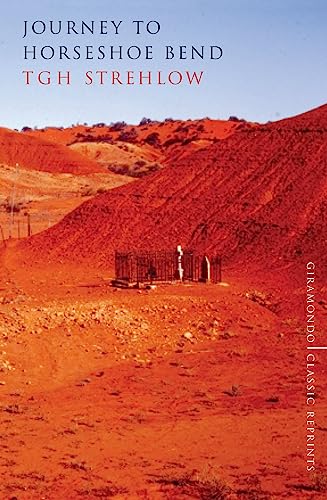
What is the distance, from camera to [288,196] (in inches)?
1152

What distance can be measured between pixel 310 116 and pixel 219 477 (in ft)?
91.1

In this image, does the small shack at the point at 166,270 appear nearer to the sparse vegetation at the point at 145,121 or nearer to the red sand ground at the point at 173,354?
the red sand ground at the point at 173,354

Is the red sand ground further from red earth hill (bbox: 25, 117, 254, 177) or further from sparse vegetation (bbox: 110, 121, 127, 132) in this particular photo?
sparse vegetation (bbox: 110, 121, 127, 132)

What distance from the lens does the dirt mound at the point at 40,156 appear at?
240 feet

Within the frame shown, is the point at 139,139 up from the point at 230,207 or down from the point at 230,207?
up

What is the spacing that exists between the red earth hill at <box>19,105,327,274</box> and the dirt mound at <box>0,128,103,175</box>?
3825 cm

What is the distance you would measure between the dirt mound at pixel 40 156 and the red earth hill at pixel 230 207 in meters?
38.2

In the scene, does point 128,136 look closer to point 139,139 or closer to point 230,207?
point 139,139

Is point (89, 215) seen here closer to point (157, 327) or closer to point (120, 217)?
point (120, 217)

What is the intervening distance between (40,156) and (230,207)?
5050 centimetres

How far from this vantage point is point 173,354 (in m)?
15.5

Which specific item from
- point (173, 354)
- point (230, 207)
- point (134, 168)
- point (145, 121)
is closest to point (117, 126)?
point (145, 121)

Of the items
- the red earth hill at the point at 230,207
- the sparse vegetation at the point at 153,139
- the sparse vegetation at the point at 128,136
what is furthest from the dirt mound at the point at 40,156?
the red earth hill at the point at 230,207

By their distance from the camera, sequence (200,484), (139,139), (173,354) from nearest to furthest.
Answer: (200,484)
(173,354)
(139,139)
